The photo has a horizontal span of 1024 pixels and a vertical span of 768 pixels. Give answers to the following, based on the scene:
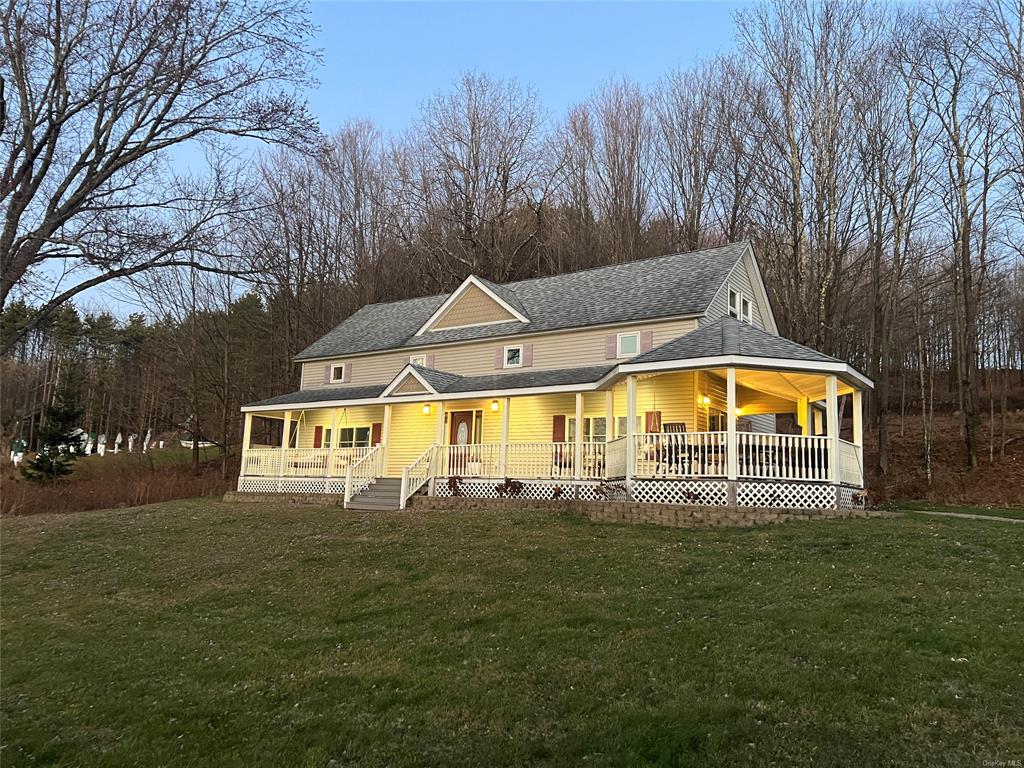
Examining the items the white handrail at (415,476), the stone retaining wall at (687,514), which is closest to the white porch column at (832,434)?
the stone retaining wall at (687,514)

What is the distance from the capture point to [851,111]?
25.2m

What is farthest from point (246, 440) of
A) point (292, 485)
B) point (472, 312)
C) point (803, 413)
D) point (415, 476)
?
point (803, 413)

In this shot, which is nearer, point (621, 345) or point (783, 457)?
point (783, 457)

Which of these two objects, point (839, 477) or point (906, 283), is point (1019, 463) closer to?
point (906, 283)

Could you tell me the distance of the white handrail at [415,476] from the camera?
61.1 feet

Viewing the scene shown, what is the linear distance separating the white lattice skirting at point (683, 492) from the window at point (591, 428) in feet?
16.9

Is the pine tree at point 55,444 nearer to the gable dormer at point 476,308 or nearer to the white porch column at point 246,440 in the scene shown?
the white porch column at point 246,440

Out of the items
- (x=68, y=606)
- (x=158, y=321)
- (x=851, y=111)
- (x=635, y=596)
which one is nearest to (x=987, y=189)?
(x=851, y=111)

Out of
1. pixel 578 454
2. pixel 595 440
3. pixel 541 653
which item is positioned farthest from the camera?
pixel 595 440

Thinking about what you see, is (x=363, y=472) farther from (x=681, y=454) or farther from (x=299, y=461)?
(x=681, y=454)

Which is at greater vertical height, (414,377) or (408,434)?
(414,377)

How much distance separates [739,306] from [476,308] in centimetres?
915

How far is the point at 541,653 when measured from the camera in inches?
259

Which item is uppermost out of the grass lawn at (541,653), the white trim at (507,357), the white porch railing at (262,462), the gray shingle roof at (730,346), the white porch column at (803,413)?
the white trim at (507,357)
